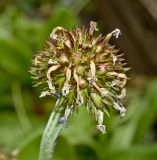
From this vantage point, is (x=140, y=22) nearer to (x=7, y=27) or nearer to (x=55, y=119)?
(x=7, y=27)

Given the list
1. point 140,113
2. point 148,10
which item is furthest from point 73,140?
point 148,10

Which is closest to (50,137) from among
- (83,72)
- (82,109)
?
(83,72)

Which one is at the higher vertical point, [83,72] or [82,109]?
[82,109]

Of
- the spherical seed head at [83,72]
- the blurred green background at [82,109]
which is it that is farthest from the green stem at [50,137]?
the blurred green background at [82,109]

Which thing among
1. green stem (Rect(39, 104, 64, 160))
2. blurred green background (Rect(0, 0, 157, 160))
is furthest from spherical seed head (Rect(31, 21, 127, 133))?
blurred green background (Rect(0, 0, 157, 160))

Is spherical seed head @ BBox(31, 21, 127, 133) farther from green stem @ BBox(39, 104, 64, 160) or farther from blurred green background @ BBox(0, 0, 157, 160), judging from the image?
blurred green background @ BBox(0, 0, 157, 160)

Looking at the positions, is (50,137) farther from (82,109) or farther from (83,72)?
(82,109)
